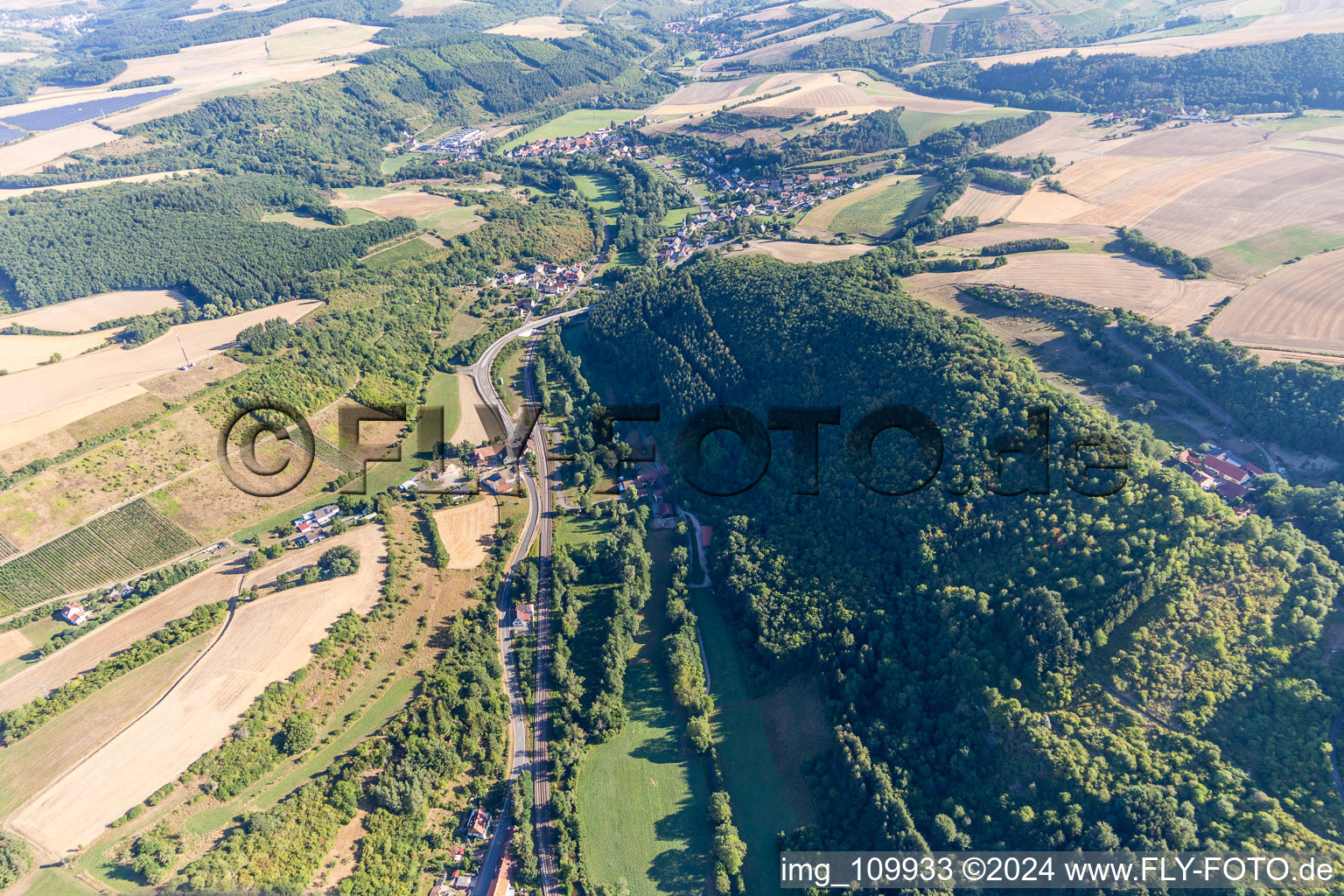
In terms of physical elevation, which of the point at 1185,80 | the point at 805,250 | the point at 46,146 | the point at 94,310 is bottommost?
the point at 94,310

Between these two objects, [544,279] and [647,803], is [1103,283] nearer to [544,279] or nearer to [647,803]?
[647,803]

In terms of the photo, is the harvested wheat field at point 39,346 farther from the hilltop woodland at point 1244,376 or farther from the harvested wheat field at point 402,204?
the hilltop woodland at point 1244,376

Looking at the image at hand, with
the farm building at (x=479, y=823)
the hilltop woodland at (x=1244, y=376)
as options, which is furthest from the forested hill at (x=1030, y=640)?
the farm building at (x=479, y=823)

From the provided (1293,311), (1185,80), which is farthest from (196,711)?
(1185,80)

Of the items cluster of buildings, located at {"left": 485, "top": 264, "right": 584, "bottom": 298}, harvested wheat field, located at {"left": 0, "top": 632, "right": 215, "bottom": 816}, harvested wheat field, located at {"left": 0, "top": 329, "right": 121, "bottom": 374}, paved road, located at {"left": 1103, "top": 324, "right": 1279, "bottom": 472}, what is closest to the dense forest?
harvested wheat field, located at {"left": 0, "top": 329, "right": 121, "bottom": 374}

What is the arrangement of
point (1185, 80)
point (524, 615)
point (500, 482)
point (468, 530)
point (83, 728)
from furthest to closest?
point (1185, 80) → point (500, 482) → point (468, 530) → point (524, 615) → point (83, 728)

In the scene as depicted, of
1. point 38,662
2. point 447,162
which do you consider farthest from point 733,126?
point 38,662
